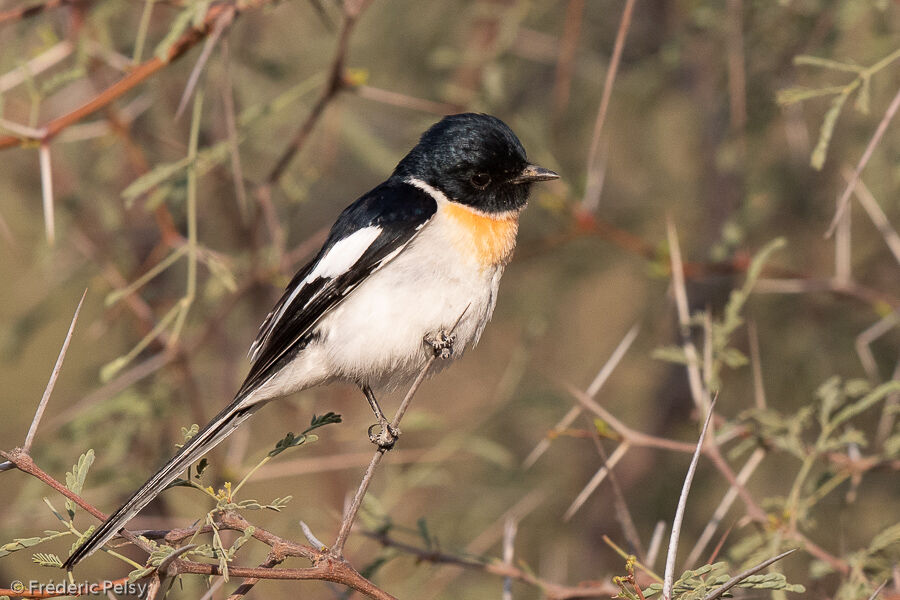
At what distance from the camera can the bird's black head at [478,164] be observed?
3.41m

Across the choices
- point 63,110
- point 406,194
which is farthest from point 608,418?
point 63,110

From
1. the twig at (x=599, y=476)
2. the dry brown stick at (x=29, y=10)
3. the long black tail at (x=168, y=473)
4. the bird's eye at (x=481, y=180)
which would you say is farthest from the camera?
the bird's eye at (x=481, y=180)

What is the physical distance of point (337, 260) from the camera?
3277mm

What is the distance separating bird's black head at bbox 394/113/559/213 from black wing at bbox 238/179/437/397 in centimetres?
16

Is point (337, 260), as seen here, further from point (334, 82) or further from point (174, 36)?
point (174, 36)

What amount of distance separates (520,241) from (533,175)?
122 centimetres

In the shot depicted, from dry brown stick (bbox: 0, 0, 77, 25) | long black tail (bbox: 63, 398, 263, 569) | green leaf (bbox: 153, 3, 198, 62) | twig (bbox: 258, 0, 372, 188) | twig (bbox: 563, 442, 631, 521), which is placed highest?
dry brown stick (bbox: 0, 0, 77, 25)

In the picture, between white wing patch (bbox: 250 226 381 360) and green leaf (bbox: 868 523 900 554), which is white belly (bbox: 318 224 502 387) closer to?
white wing patch (bbox: 250 226 381 360)

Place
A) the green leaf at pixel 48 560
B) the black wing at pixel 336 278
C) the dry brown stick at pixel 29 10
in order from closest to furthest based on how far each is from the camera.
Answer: the green leaf at pixel 48 560
the dry brown stick at pixel 29 10
the black wing at pixel 336 278

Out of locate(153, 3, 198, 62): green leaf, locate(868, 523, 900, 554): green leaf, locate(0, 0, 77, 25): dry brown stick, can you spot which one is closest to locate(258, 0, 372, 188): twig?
locate(153, 3, 198, 62): green leaf

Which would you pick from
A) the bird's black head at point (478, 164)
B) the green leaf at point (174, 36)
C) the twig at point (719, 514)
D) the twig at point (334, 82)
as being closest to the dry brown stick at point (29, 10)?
the green leaf at point (174, 36)

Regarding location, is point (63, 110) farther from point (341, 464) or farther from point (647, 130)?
point (647, 130)

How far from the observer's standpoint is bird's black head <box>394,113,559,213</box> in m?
3.41

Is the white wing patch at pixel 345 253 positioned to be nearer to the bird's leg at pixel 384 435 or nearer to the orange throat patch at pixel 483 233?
the orange throat patch at pixel 483 233
